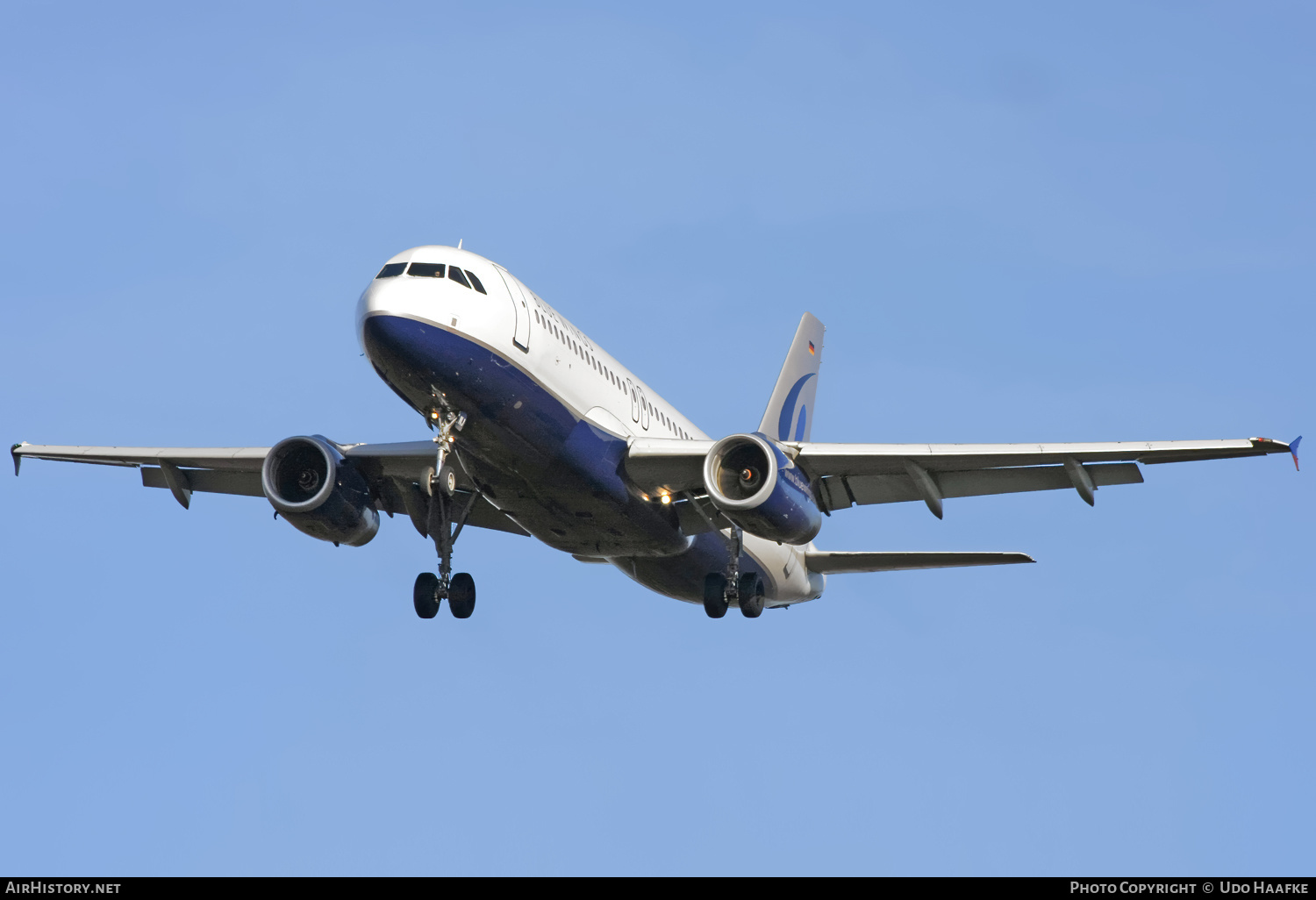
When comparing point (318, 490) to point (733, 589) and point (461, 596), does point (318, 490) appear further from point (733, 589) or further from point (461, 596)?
point (733, 589)

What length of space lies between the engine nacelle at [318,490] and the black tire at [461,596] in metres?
2.15

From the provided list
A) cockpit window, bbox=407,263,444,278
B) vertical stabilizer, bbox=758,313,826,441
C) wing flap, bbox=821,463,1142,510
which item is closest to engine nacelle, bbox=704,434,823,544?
wing flap, bbox=821,463,1142,510

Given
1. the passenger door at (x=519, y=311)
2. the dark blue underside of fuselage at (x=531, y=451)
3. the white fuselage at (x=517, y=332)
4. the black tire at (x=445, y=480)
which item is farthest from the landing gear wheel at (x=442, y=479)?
the passenger door at (x=519, y=311)

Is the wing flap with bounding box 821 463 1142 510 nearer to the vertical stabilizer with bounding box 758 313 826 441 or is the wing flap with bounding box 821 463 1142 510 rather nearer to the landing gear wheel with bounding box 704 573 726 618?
the landing gear wheel with bounding box 704 573 726 618

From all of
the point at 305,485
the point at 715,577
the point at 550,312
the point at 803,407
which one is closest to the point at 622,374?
the point at 550,312

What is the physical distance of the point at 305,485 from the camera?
34.3 m

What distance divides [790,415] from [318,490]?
1464 cm

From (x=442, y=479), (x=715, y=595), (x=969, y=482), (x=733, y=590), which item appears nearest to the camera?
(x=442, y=479)

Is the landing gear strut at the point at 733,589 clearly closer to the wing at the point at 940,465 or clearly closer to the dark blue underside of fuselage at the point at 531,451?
the dark blue underside of fuselage at the point at 531,451

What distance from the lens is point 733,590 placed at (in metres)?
34.7

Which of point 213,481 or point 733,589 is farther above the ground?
point 213,481

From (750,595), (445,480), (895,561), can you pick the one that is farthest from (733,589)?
(445,480)

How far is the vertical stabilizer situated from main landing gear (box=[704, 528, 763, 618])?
7.52 meters

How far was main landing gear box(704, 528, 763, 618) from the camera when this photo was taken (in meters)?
34.7
